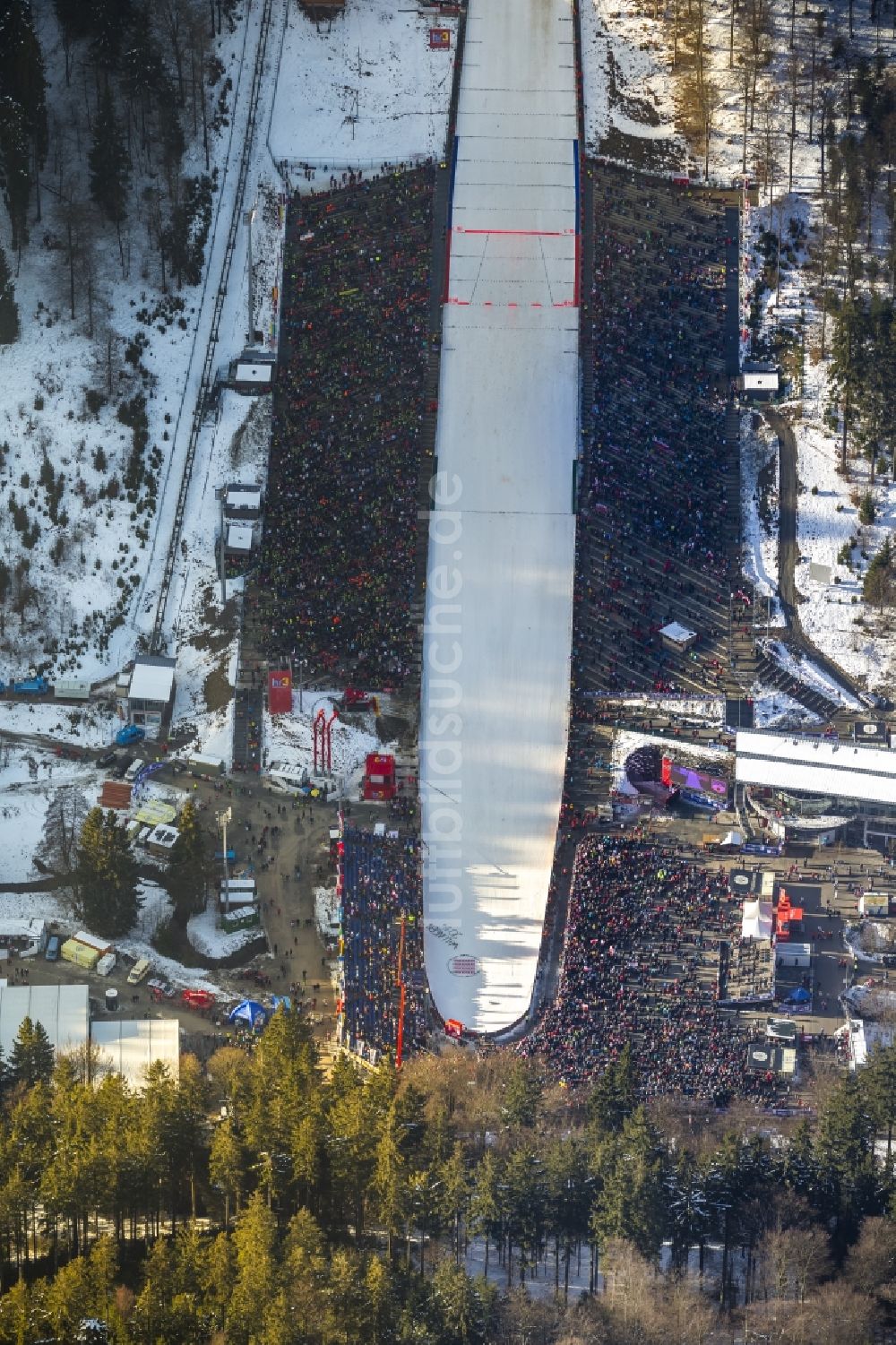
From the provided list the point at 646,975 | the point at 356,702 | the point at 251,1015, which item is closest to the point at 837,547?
the point at 356,702

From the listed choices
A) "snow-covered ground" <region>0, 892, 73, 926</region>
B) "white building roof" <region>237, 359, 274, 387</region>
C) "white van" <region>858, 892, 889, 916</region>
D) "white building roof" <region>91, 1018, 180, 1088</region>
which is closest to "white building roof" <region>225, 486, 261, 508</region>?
"white building roof" <region>237, 359, 274, 387</region>

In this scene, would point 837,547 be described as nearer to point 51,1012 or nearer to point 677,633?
point 677,633

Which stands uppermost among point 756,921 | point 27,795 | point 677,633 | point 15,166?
point 15,166

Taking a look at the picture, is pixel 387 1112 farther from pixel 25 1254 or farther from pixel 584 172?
pixel 584 172

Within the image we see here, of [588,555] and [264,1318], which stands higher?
[588,555]

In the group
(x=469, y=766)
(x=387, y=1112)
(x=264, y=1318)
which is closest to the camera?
(x=264, y=1318)

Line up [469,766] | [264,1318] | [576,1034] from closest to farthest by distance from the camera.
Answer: [264,1318], [576,1034], [469,766]

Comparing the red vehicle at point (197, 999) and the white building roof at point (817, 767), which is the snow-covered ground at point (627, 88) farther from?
the red vehicle at point (197, 999)

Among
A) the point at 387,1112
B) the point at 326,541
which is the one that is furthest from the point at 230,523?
the point at 387,1112
